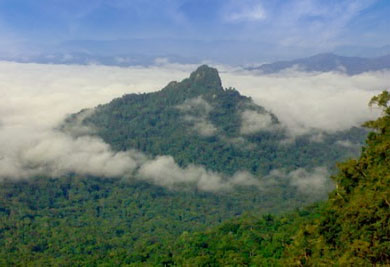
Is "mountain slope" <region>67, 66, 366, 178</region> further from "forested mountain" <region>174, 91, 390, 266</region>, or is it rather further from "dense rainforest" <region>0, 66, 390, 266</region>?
"forested mountain" <region>174, 91, 390, 266</region>

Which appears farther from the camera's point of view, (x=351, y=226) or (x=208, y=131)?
(x=208, y=131)

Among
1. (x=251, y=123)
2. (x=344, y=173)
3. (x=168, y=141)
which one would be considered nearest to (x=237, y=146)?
(x=251, y=123)

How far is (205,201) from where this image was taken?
9100 centimetres

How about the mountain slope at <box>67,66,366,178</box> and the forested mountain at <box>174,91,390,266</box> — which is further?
the mountain slope at <box>67,66,366,178</box>

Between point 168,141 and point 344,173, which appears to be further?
point 168,141

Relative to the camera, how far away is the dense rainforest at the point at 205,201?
23.7 metres

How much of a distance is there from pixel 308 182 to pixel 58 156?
53.2 m

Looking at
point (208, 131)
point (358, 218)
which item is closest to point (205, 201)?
point (208, 131)

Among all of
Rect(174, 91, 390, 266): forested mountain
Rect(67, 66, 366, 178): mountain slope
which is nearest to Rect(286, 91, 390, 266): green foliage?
Rect(174, 91, 390, 266): forested mountain

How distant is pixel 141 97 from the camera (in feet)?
438

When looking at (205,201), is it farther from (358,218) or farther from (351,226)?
(358,218)

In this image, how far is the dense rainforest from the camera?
2372 cm

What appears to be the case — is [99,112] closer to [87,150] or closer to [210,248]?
[87,150]

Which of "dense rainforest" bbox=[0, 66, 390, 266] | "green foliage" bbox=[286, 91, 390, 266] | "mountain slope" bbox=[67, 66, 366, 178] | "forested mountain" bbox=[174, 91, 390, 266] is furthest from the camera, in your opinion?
"mountain slope" bbox=[67, 66, 366, 178]
